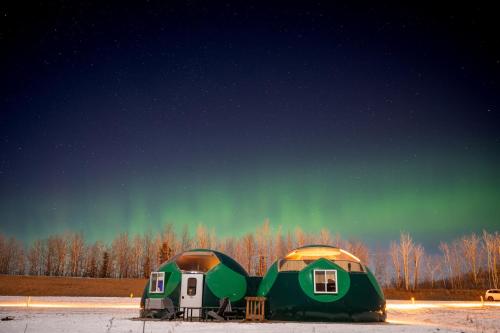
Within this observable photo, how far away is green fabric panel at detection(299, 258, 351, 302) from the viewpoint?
1884 cm

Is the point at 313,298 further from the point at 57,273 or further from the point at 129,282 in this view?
the point at 57,273

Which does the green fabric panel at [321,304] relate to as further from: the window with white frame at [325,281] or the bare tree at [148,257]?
the bare tree at [148,257]

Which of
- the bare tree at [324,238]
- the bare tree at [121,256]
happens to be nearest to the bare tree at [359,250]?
the bare tree at [324,238]

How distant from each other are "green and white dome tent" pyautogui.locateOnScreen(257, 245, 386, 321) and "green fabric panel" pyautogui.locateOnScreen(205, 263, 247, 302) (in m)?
1.41

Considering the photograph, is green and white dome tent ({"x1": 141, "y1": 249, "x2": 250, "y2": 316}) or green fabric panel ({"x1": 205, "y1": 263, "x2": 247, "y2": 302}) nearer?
green and white dome tent ({"x1": 141, "y1": 249, "x2": 250, "y2": 316})

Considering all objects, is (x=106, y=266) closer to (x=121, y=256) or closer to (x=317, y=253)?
(x=121, y=256)

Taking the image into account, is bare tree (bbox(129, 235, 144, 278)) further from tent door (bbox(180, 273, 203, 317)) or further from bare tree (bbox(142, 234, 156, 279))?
tent door (bbox(180, 273, 203, 317))

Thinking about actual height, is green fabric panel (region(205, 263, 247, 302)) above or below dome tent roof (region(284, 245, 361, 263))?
below

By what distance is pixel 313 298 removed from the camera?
1889cm

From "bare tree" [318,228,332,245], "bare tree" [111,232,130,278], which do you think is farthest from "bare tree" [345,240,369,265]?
"bare tree" [111,232,130,278]

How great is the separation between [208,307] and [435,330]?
10.1 meters

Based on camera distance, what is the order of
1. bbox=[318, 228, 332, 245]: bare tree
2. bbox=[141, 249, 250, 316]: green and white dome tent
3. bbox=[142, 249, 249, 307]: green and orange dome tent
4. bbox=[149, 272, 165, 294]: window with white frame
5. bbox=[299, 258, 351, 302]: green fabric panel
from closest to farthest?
bbox=[299, 258, 351, 302]: green fabric panel
bbox=[141, 249, 250, 316]: green and white dome tent
bbox=[142, 249, 249, 307]: green and orange dome tent
bbox=[149, 272, 165, 294]: window with white frame
bbox=[318, 228, 332, 245]: bare tree

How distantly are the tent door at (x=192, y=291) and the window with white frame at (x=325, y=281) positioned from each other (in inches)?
222

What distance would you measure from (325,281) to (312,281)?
597 millimetres
